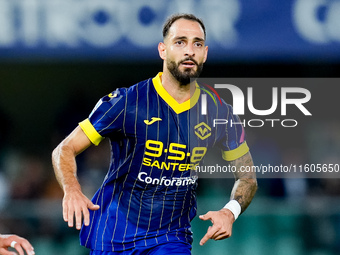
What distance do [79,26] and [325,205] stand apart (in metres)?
3.10

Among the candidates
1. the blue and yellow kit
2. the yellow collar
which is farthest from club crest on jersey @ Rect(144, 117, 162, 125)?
the yellow collar

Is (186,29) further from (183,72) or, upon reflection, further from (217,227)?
(217,227)

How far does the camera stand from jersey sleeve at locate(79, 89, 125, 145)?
200 inches

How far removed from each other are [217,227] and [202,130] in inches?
32.8

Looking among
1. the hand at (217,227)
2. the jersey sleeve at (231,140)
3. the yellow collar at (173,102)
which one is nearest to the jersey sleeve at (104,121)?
the yellow collar at (173,102)

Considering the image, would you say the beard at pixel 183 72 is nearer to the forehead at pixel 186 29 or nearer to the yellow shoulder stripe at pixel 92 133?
the forehead at pixel 186 29

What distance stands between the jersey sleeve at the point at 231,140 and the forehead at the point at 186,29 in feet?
1.87

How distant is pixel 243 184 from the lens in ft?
17.8

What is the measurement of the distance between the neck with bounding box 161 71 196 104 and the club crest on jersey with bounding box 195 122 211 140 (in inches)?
8.0

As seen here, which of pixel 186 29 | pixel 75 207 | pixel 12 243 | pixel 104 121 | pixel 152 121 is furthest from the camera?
pixel 186 29

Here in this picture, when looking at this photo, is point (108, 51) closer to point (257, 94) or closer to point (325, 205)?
point (257, 94)

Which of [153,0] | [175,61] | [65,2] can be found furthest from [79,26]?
[175,61]

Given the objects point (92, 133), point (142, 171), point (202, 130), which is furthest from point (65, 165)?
point (202, 130)

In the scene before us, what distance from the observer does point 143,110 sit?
518cm
